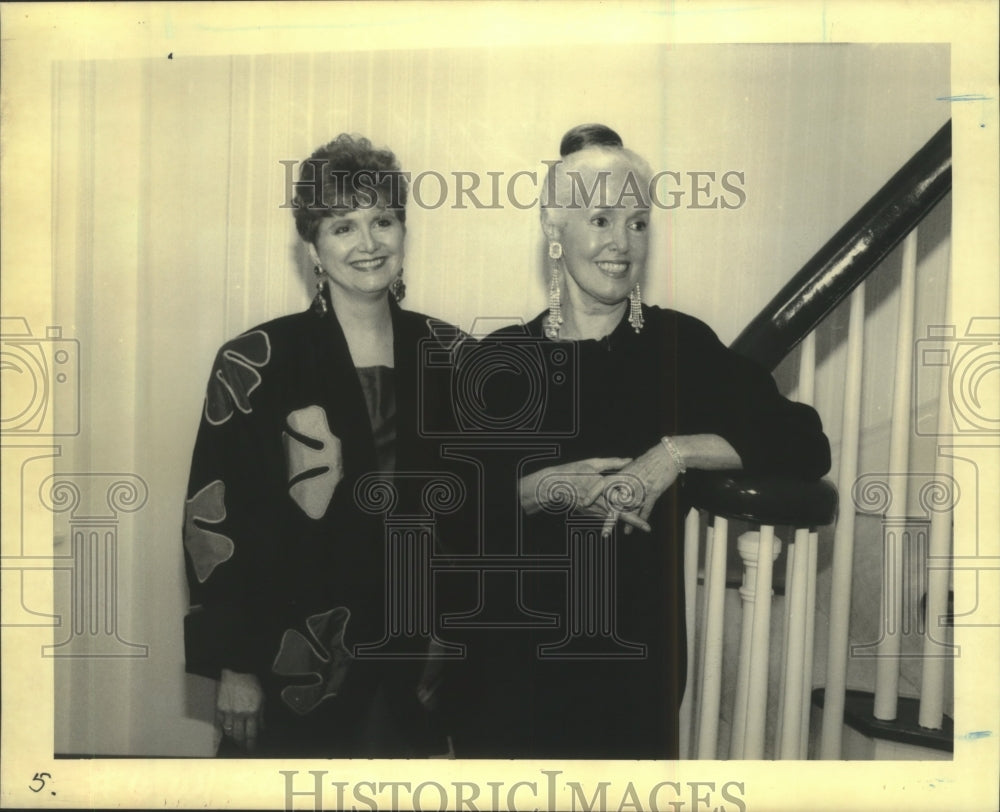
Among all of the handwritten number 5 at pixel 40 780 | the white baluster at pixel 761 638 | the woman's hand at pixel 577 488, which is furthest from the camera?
the handwritten number 5 at pixel 40 780

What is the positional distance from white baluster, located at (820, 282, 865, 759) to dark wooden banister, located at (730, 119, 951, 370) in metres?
0.05

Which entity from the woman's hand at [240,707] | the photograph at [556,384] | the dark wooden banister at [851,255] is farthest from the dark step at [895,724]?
the woman's hand at [240,707]

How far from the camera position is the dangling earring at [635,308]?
72.0 inches

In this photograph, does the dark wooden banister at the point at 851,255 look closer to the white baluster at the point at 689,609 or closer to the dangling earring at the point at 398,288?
the white baluster at the point at 689,609

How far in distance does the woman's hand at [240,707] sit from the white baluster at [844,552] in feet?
3.47

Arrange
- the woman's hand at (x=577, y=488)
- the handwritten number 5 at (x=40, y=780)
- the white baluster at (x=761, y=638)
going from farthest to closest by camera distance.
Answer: the handwritten number 5 at (x=40, y=780)
the woman's hand at (x=577, y=488)
the white baluster at (x=761, y=638)

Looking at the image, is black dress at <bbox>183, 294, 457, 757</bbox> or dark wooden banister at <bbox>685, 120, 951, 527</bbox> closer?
dark wooden banister at <bbox>685, 120, 951, 527</bbox>

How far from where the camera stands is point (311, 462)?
1841mm

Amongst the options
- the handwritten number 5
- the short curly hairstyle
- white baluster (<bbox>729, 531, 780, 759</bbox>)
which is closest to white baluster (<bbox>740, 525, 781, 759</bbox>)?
white baluster (<bbox>729, 531, 780, 759</bbox>)

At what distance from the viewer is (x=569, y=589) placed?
184cm

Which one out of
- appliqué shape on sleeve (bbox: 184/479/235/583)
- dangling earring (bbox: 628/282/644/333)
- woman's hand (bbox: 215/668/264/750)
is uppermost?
dangling earring (bbox: 628/282/644/333)

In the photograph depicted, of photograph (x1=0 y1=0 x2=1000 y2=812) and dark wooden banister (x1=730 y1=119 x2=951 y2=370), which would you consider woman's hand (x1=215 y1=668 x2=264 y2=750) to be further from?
dark wooden banister (x1=730 y1=119 x2=951 y2=370)

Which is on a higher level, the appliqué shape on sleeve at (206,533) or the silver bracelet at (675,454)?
the silver bracelet at (675,454)

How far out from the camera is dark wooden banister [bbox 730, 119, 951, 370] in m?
1.75
